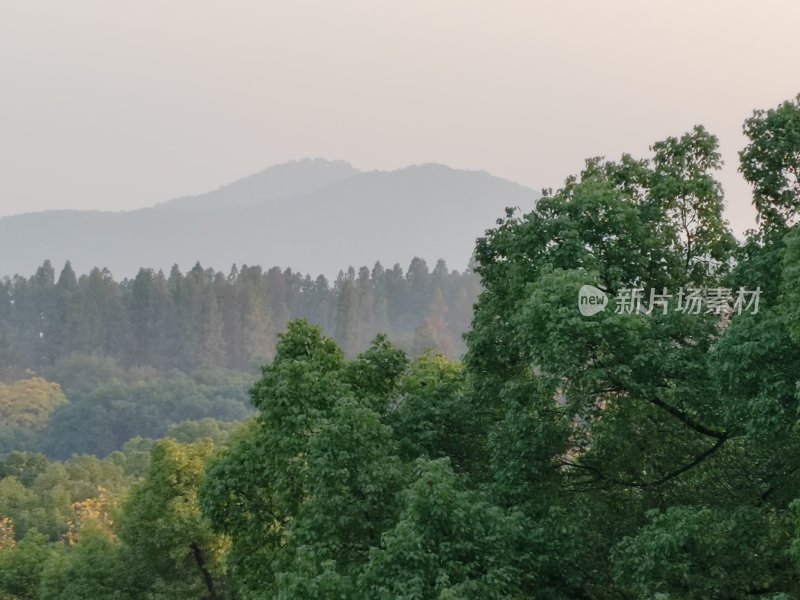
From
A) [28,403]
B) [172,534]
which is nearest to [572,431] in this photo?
[172,534]

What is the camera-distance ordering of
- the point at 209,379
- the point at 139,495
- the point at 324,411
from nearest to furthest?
the point at 324,411 < the point at 139,495 < the point at 209,379

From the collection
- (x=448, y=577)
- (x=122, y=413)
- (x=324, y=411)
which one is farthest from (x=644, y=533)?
(x=122, y=413)

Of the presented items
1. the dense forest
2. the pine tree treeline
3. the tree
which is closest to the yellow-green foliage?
the pine tree treeline

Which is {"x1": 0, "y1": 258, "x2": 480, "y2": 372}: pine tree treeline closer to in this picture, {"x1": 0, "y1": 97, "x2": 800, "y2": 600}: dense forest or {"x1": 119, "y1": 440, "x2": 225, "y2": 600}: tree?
{"x1": 119, "y1": 440, "x2": 225, "y2": 600}: tree

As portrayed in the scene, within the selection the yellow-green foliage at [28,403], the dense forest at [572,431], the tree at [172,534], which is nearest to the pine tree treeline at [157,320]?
the yellow-green foliage at [28,403]

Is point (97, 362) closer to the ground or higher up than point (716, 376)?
closer to the ground

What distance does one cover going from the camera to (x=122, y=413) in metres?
91.4

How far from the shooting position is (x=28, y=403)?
92188 millimetres

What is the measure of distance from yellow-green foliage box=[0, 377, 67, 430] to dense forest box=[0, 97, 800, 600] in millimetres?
81200

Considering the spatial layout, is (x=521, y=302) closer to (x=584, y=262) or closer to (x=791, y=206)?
(x=584, y=262)

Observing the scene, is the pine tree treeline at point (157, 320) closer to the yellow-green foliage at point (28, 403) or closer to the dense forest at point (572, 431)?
the yellow-green foliage at point (28, 403)

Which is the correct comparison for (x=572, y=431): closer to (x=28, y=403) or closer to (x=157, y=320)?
(x=28, y=403)

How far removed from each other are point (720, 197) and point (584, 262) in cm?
261

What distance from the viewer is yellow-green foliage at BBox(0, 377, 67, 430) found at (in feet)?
294
